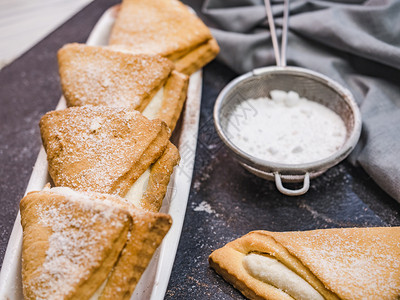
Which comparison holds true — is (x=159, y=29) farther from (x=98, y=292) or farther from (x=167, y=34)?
(x=98, y=292)

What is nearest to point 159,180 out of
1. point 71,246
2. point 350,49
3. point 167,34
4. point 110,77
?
point 71,246

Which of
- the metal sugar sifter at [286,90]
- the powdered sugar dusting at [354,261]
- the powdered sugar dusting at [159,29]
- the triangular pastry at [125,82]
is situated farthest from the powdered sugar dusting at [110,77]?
the powdered sugar dusting at [354,261]

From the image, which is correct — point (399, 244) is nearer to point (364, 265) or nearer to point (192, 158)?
point (364, 265)

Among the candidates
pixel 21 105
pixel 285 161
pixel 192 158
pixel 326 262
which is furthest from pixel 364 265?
pixel 21 105

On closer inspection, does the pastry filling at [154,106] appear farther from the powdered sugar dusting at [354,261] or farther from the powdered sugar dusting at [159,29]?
the powdered sugar dusting at [354,261]

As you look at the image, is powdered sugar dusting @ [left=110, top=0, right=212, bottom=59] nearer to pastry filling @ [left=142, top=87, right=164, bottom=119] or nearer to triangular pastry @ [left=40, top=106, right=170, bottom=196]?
pastry filling @ [left=142, top=87, right=164, bottom=119]

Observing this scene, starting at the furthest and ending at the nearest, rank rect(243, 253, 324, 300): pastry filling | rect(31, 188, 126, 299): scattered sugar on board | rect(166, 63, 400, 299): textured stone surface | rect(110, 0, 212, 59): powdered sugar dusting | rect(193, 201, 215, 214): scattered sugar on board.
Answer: rect(110, 0, 212, 59): powdered sugar dusting → rect(193, 201, 215, 214): scattered sugar on board → rect(166, 63, 400, 299): textured stone surface → rect(243, 253, 324, 300): pastry filling → rect(31, 188, 126, 299): scattered sugar on board

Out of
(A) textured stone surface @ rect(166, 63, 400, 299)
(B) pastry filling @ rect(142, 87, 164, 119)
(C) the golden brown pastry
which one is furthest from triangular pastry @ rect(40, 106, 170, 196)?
(A) textured stone surface @ rect(166, 63, 400, 299)
